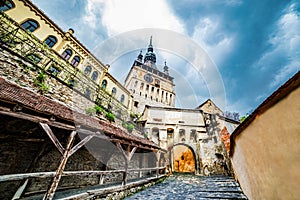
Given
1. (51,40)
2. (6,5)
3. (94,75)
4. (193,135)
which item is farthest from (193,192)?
(6,5)

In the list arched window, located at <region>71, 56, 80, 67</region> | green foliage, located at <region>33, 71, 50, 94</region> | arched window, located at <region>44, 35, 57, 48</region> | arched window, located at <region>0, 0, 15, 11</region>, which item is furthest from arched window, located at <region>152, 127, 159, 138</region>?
arched window, located at <region>0, 0, 15, 11</region>

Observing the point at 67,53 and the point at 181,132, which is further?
the point at 181,132

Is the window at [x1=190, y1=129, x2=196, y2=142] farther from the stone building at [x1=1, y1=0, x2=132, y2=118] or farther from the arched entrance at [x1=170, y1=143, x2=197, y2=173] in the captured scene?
the stone building at [x1=1, y1=0, x2=132, y2=118]

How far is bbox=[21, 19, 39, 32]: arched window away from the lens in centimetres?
1042

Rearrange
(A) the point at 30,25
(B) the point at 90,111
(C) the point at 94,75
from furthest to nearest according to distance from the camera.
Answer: (C) the point at 94,75
(A) the point at 30,25
(B) the point at 90,111

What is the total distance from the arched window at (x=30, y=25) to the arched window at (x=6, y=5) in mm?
1112

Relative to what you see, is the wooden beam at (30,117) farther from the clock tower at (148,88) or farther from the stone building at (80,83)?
the clock tower at (148,88)

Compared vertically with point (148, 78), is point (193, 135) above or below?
below

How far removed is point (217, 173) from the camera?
1134 centimetres

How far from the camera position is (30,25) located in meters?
10.8

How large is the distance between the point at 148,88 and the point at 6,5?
24.2 m

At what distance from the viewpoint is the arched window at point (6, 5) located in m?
9.21

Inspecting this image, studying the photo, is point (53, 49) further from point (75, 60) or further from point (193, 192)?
point (193, 192)

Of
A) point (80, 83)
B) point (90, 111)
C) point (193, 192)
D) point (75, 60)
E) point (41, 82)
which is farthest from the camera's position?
point (75, 60)
